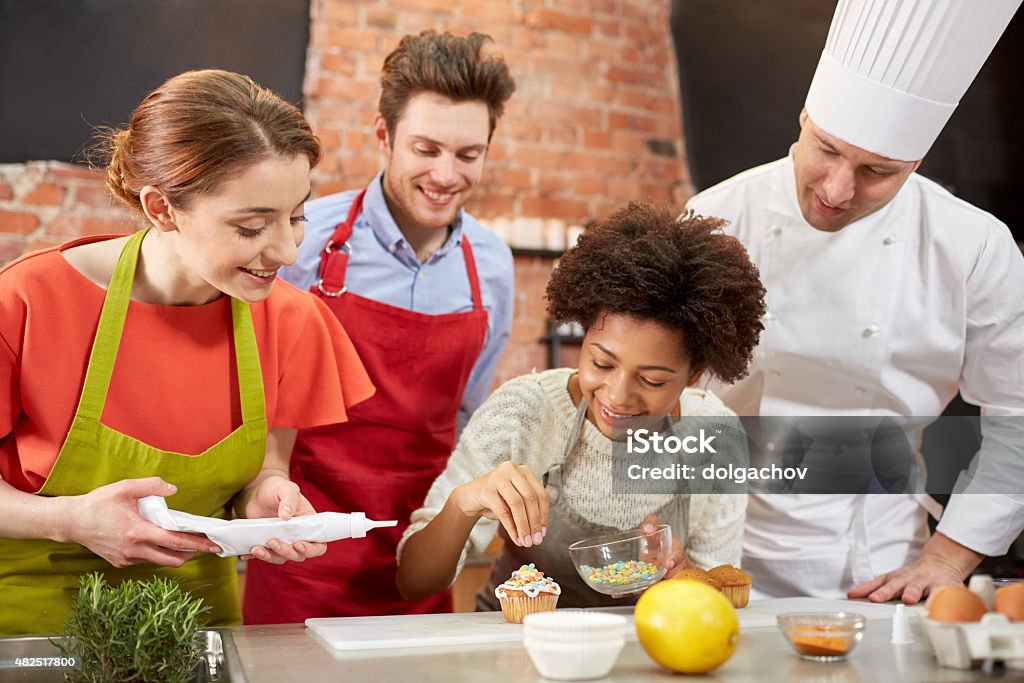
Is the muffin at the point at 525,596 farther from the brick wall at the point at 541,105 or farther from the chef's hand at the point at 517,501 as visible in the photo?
the brick wall at the point at 541,105

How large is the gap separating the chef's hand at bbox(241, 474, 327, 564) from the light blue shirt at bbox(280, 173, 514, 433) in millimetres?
581

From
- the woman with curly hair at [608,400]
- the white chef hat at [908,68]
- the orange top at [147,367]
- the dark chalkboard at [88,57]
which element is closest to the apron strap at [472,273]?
the woman with curly hair at [608,400]

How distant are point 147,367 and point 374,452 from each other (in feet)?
2.13

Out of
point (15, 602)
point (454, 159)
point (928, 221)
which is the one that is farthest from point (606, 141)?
point (15, 602)

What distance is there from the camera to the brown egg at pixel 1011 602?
953 millimetres

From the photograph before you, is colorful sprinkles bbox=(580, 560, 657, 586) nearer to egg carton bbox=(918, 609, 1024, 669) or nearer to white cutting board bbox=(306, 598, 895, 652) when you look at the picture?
white cutting board bbox=(306, 598, 895, 652)

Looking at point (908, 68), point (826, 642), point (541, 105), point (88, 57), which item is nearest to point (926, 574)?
point (826, 642)

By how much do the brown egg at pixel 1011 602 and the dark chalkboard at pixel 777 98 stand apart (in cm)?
116

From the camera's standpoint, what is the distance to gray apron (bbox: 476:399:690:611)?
A: 5.31 feet

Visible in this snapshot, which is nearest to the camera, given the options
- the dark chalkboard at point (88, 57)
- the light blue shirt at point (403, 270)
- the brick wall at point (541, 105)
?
the light blue shirt at point (403, 270)

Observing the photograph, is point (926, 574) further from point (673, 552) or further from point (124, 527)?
point (124, 527)

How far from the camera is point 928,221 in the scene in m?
1.79

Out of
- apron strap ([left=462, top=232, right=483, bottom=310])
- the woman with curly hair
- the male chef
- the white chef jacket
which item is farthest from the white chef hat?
apron strap ([left=462, top=232, right=483, bottom=310])

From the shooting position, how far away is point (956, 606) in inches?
38.9
